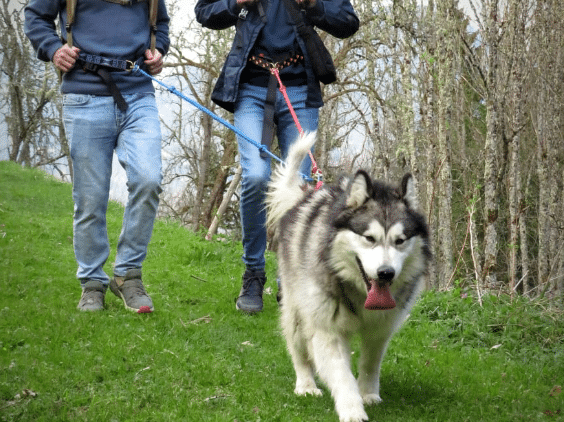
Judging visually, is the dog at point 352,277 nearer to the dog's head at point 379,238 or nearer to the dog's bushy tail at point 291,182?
the dog's head at point 379,238

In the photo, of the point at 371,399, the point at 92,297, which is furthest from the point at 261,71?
the point at 371,399

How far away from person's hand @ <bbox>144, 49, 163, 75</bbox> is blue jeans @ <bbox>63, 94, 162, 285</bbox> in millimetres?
224

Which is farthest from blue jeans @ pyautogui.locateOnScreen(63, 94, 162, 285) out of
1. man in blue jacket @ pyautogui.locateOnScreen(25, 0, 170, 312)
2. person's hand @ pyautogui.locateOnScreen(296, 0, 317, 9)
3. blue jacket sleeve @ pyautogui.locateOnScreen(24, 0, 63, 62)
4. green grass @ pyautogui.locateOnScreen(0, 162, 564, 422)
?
person's hand @ pyautogui.locateOnScreen(296, 0, 317, 9)

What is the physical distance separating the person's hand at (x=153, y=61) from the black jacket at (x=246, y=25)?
436mm

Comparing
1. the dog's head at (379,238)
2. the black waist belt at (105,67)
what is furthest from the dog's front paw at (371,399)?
the black waist belt at (105,67)

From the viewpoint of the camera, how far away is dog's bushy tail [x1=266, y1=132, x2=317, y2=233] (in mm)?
4047

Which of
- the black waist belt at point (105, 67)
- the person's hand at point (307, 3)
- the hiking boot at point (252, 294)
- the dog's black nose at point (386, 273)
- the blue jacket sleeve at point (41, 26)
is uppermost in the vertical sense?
the person's hand at point (307, 3)

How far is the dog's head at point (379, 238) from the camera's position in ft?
9.76

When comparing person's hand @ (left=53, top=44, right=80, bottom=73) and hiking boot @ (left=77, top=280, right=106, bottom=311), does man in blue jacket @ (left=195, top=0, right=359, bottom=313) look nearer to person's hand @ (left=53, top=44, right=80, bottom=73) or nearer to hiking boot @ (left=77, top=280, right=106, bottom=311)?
person's hand @ (left=53, top=44, right=80, bottom=73)

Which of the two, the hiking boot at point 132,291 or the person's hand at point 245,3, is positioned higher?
the person's hand at point 245,3

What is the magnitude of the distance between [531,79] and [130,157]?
A: 14.4 metres

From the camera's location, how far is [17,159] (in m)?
30.2

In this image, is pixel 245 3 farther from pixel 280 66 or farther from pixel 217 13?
pixel 280 66

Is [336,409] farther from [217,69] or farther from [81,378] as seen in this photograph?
[217,69]
